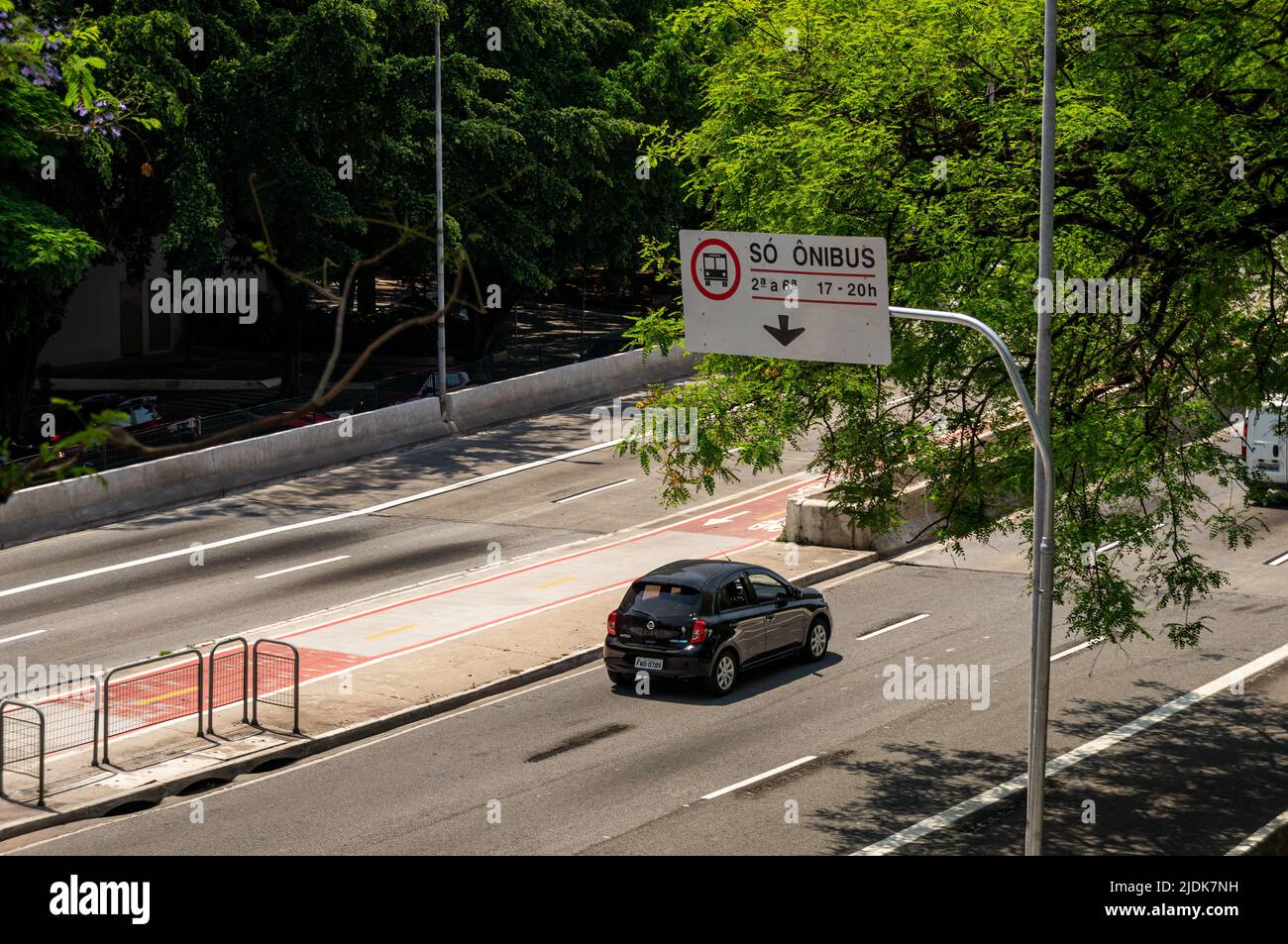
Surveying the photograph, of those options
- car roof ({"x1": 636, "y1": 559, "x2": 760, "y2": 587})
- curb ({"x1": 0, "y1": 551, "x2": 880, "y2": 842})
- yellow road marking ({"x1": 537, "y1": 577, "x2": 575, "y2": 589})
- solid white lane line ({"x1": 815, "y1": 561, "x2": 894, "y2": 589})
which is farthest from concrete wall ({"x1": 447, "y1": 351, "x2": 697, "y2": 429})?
curb ({"x1": 0, "y1": 551, "x2": 880, "y2": 842})

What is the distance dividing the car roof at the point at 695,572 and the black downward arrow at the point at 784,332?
7.81 meters

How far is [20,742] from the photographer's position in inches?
709

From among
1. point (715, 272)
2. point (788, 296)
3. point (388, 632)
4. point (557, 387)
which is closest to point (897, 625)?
point (388, 632)

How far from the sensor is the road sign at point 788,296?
13562mm

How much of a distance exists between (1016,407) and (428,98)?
27432 mm

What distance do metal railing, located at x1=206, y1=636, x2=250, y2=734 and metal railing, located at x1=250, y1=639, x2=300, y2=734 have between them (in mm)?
133

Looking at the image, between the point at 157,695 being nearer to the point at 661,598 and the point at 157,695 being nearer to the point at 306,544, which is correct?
the point at 661,598

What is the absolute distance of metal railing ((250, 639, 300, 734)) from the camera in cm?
1911

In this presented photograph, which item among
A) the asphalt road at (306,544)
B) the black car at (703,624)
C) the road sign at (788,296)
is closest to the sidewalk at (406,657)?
the asphalt road at (306,544)

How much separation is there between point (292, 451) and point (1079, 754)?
72.1 ft

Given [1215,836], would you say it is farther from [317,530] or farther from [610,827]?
[317,530]

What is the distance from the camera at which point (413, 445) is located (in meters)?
38.7

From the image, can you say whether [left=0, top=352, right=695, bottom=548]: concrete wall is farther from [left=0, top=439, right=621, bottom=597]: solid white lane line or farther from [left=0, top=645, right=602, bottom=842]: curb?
[left=0, top=645, right=602, bottom=842]: curb

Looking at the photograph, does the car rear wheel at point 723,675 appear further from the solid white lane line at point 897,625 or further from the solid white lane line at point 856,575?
the solid white lane line at point 856,575
